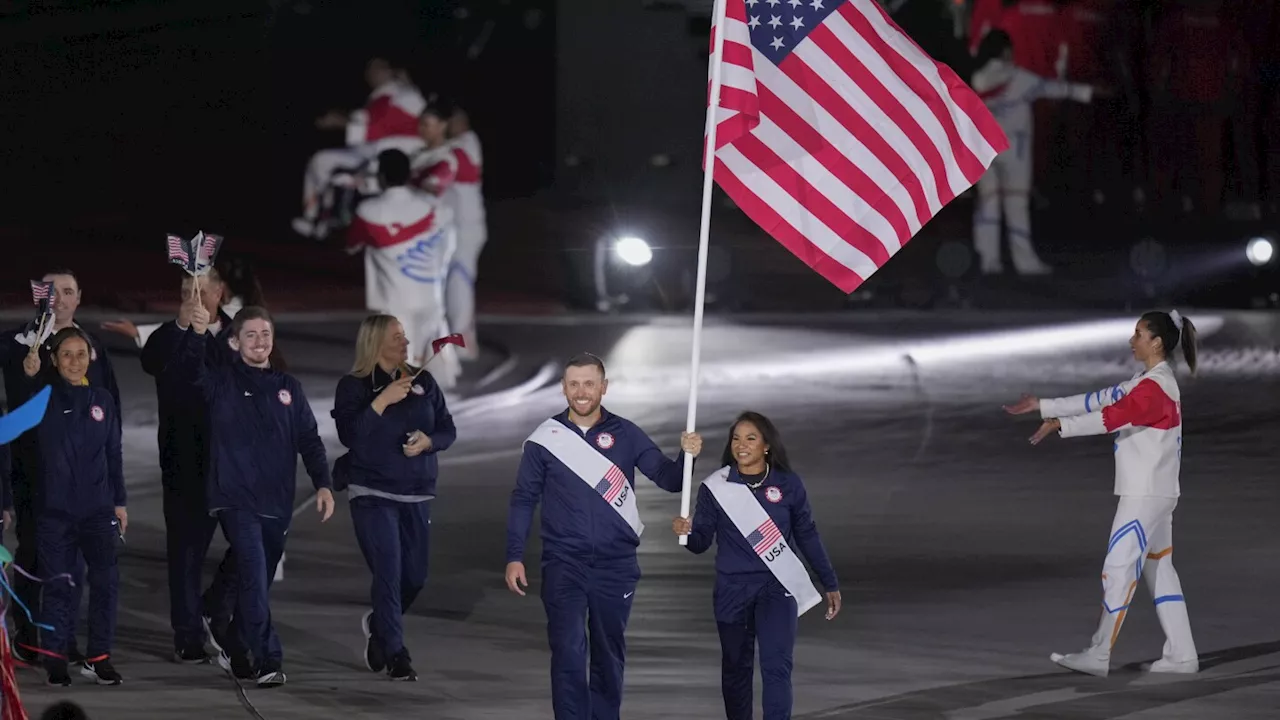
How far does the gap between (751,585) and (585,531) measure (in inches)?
25.7

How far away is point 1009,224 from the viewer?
23.6 meters

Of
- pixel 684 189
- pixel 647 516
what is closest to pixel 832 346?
pixel 684 189

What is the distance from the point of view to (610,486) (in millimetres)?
8516

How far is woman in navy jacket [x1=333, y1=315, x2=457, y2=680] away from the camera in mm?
9781

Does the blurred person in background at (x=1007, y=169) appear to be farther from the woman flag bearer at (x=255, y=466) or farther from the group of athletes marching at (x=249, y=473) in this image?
the woman flag bearer at (x=255, y=466)

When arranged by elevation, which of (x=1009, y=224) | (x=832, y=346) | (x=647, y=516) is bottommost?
(x=647, y=516)

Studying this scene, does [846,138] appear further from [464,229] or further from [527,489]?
[464,229]

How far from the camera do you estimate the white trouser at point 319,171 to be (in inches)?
933

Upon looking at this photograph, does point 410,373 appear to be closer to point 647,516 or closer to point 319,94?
point 647,516

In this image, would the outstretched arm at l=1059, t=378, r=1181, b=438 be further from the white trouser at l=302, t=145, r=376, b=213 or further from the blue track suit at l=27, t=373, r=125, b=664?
the white trouser at l=302, t=145, r=376, b=213

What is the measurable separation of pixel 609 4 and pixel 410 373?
47.3ft

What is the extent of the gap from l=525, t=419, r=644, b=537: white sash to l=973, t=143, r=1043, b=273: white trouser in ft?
50.1

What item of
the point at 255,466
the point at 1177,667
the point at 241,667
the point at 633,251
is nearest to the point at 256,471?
the point at 255,466

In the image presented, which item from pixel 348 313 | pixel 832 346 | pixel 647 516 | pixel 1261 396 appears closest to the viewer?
pixel 647 516
